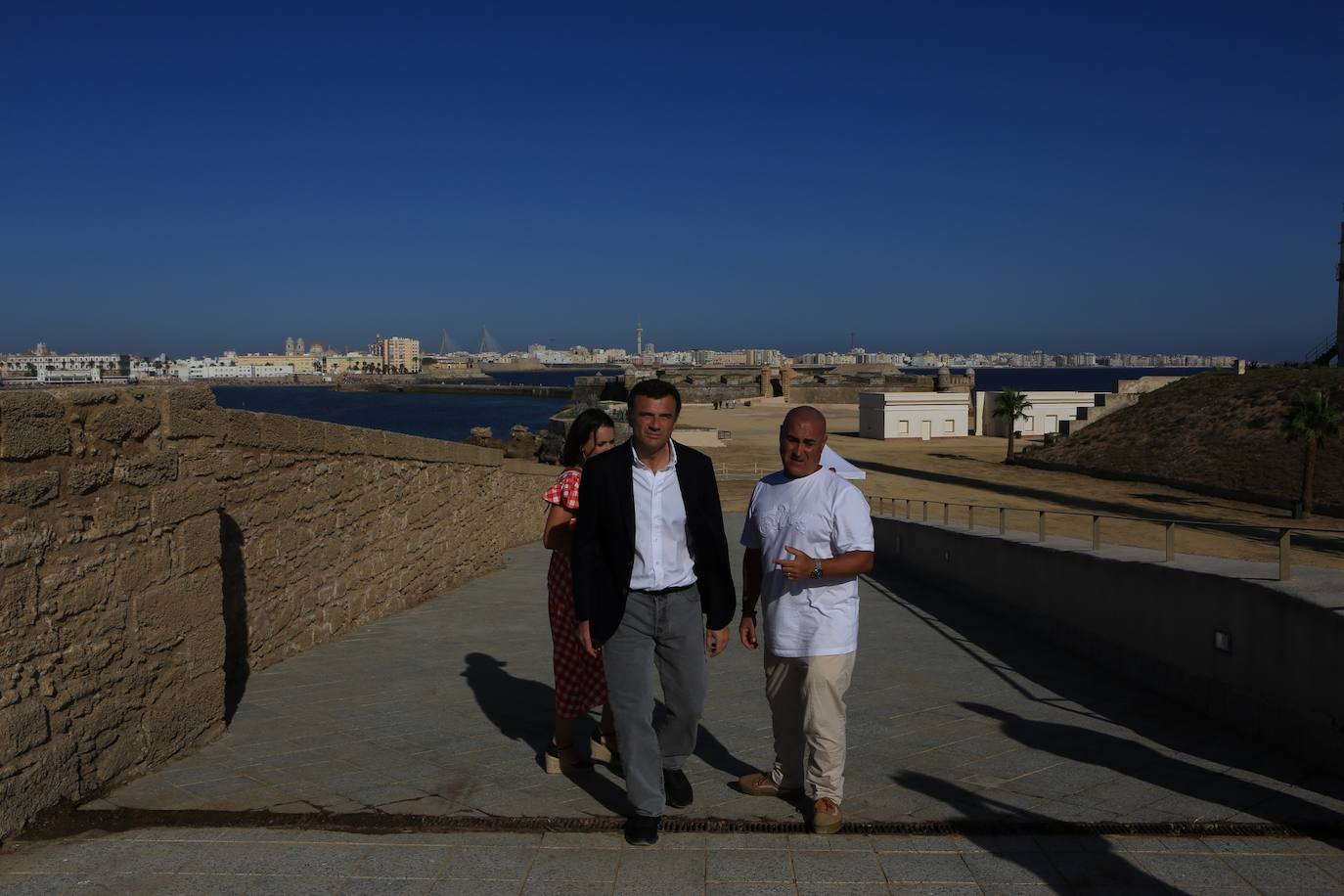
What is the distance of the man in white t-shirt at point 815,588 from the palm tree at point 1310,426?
25.0m

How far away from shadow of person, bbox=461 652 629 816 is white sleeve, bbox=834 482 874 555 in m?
1.38

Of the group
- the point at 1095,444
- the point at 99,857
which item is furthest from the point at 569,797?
the point at 1095,444

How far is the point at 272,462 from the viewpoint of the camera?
675 cm

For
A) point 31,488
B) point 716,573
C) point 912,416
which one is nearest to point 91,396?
point 31,488

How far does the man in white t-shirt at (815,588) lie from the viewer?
3.88 m

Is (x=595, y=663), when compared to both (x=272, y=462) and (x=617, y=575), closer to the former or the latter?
(x=617, y=575)

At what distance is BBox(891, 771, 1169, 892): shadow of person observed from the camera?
3.42 m

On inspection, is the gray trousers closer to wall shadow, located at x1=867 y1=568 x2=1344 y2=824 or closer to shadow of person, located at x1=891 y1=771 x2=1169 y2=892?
shadow of person, located at x1=891 y1=771 x2=1169 y2=892

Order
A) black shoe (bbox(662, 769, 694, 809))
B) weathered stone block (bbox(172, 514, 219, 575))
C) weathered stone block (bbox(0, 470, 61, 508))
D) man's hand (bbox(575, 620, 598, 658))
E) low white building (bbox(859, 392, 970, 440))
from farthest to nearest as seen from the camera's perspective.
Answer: low white building (bbox(859, 392, 970, 440))
weathered stone block (bbox(172, 514, 219, 575))
black shoe (bbox(662, 769, 694, 809))
man's hand (bbox(575, 620, 598, 658))
weathered stone block (bbox(0, 470, 61, 508))

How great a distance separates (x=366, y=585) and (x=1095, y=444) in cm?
3249

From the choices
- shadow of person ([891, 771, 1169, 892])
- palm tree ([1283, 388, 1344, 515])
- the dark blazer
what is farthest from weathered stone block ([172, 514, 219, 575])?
palm tree ([1283, 388, 1344, 515])

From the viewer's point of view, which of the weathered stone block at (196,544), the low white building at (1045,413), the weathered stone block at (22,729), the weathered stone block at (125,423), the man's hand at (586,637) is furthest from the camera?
the low white building at (1045,413)

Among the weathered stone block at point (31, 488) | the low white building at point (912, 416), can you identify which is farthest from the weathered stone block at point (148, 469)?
the low white building at point (912, 416)

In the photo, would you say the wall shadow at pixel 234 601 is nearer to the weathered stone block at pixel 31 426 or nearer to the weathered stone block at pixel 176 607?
the weathered stone block at pixel 176 607
